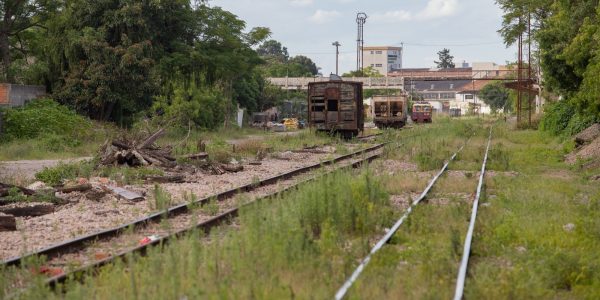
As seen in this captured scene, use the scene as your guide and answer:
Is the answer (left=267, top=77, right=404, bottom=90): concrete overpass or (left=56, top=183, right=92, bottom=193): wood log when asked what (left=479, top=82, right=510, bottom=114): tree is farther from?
(left=56, top=183, right=92, bottom=193): wood log

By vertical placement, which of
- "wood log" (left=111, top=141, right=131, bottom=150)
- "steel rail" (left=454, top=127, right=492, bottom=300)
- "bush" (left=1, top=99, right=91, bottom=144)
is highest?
"bush" (left=1, top=99, right=91, bottom=144)

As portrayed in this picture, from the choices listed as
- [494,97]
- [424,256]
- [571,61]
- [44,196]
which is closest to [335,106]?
[571,61]

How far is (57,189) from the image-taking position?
1512 cm

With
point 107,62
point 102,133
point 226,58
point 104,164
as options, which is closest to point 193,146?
point 104,164

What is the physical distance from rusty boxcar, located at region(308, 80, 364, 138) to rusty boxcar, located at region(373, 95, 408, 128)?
936 inches

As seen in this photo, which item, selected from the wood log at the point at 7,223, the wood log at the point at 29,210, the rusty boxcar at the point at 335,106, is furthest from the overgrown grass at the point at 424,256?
the rusty boxcar at the point at 335,106

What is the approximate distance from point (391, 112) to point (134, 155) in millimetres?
43018

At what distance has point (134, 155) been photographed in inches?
797

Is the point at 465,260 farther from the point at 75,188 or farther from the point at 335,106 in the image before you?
the point at 335,106

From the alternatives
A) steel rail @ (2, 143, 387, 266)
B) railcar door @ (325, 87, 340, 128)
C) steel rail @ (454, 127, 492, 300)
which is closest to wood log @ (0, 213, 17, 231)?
steel rail @ (2, 143, 387, 266)

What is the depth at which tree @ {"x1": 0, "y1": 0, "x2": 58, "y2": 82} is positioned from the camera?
3862cm

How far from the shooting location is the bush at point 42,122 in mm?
32062

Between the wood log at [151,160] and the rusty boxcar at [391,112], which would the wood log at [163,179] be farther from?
the rusty boxcar at [391,112]

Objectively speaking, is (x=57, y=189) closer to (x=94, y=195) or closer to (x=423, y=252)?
(x=94, y=195)
